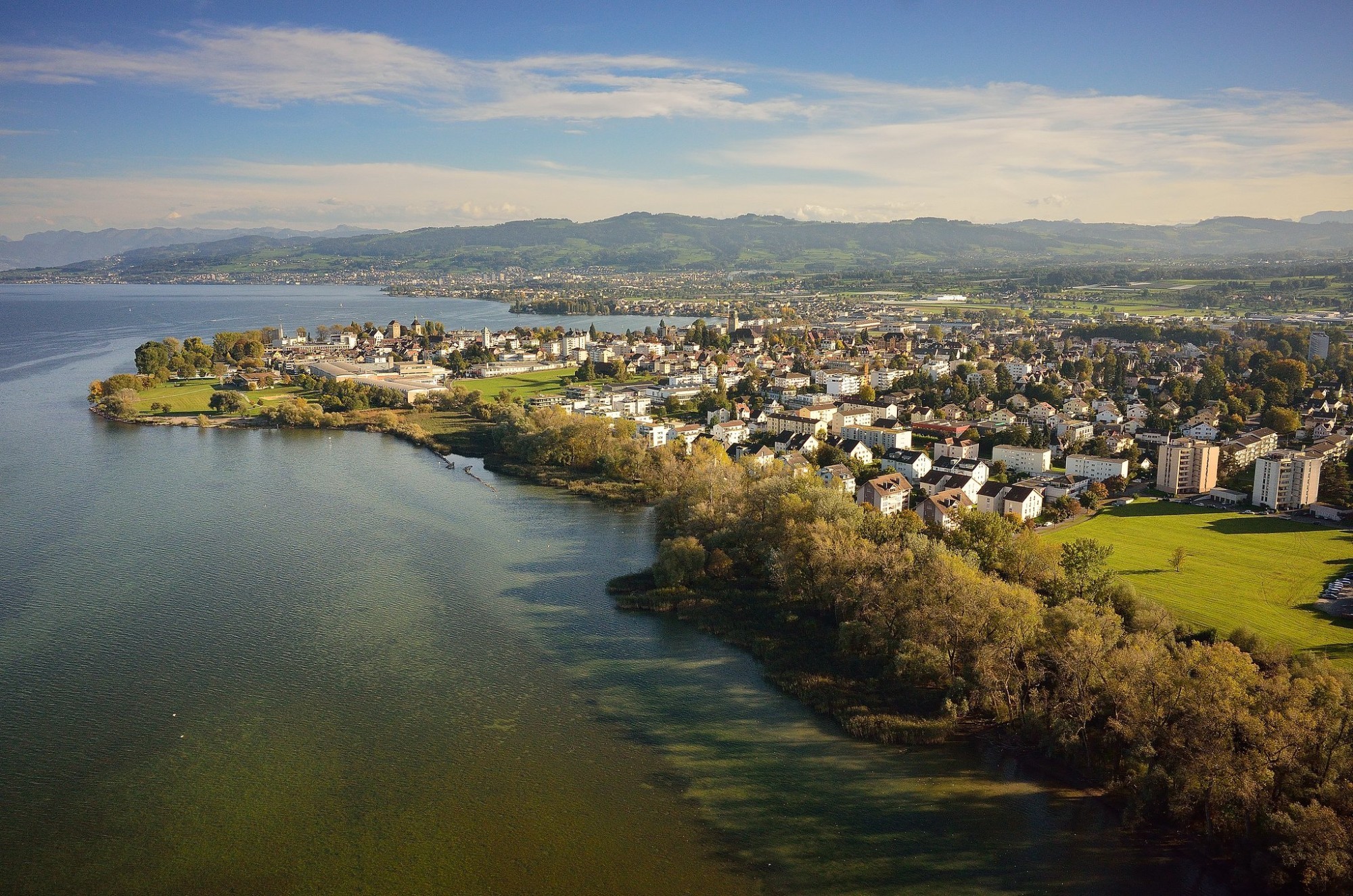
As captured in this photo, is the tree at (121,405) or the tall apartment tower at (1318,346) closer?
the tree at (121,405)

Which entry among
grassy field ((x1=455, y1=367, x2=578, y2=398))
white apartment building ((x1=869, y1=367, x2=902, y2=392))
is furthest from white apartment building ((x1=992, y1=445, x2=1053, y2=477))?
grassy field ((x1=455, y1=367, x2=578, y2=398))

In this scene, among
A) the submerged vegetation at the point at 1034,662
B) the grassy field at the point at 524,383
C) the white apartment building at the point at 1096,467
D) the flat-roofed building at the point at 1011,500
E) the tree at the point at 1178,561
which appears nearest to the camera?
the submerged vegetation at the point at 1034,662

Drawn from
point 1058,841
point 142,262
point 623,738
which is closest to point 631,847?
point 623,738

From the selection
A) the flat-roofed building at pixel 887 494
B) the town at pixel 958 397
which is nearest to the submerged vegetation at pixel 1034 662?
the town at pixel 958 397

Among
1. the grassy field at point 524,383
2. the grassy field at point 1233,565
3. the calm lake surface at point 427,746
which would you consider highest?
the grassy field at point 524,383

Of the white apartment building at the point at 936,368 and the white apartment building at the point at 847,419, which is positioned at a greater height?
the white apartment building at the point at 936,368

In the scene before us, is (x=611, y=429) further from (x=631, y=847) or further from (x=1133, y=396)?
(x=1133, y=396)

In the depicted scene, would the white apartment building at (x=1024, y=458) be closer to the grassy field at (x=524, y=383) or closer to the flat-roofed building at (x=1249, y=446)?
the flat-roofed building at (x=1249, y=446)
